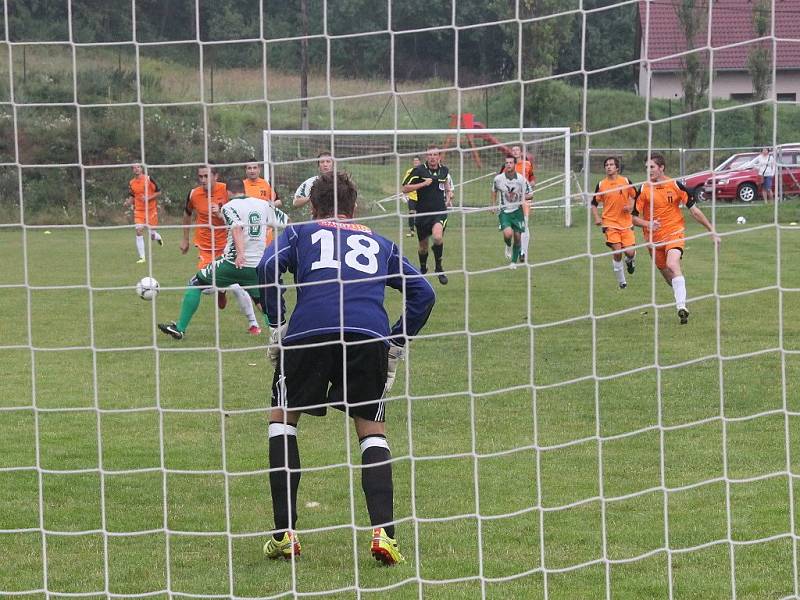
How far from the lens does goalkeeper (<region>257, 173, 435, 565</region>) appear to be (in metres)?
4.71

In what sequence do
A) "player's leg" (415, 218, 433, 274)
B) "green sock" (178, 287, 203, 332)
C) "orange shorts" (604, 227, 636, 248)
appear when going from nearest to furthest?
"green sock" (178, 287, 203, 332) → "orange shorts" (604, 227, 636, 248) → "player's leg" (415, 218, 433, 274)

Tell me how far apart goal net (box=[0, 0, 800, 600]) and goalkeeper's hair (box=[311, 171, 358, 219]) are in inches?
9.8

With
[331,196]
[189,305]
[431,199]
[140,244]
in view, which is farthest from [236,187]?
[140,244]

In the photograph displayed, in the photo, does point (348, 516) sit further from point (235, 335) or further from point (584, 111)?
point (235, 335)

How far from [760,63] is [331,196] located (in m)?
10.1

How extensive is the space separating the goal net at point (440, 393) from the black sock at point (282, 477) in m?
0.09

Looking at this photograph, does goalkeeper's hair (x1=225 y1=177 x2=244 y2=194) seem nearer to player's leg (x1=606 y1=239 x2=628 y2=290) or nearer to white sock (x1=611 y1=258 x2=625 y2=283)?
player's leg (x1=606 y1=239 x2=628 y2=290)

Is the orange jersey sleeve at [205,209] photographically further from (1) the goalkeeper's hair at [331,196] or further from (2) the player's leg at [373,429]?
(2) the player's leg at [373,429]

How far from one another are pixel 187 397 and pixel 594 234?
15352 mm

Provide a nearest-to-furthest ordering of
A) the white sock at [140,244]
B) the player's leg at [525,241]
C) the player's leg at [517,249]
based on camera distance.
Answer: the player's leg at [525,241], the player's leg at [517,249], the white sock at [140,244]

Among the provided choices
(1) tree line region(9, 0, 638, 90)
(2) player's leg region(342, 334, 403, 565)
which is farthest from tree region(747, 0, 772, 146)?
(2) player's leg region(342, 334, 403, 565)

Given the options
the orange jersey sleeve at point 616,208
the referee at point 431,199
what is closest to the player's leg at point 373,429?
the orange jersey sleeve at point 616,208

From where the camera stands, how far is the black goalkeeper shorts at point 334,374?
473 centimetres

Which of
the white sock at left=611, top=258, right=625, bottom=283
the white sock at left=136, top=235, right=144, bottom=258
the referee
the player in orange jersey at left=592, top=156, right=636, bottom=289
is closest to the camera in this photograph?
the player in orange jersey at left=592, top=156, right=636, bottom=289
